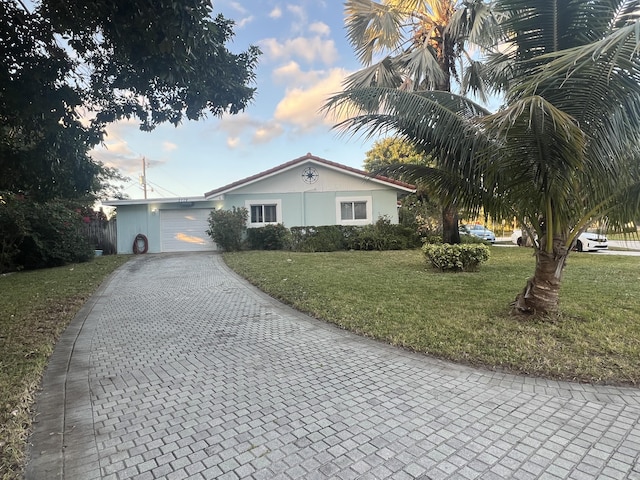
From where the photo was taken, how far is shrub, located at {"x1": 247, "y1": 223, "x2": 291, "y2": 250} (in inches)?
686

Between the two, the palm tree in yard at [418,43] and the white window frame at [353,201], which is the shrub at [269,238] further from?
the palm tree in yard at [418,43]

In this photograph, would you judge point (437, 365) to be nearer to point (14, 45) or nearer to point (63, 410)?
point (63, 410)

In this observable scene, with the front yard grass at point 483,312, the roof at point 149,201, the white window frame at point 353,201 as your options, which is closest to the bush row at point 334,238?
the white window frame at point 353,201

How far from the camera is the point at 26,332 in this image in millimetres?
5523

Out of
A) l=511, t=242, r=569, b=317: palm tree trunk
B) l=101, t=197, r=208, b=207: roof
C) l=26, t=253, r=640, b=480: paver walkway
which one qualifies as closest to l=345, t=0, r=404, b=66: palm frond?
l=511, t=242, r=569, b=317: palm tree trunk

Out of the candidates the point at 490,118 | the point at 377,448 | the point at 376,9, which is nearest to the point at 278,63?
the point at 376,9

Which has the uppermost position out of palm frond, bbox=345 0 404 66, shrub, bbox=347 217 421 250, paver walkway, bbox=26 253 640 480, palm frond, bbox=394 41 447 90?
palm frond, bbox=345 0 404 66

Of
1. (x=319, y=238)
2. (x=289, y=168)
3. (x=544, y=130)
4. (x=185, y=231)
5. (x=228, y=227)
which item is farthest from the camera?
(x=185, y=231)

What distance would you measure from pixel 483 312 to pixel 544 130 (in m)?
3.09

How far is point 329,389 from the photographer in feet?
11.7

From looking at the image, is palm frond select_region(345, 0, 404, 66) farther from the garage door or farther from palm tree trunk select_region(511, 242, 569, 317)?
the garage door

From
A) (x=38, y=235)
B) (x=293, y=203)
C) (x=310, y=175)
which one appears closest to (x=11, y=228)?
(x=38, y=235)

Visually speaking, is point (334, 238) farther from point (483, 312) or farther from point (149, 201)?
point (483, 312)

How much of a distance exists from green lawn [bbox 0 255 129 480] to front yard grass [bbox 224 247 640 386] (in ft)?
12.7
